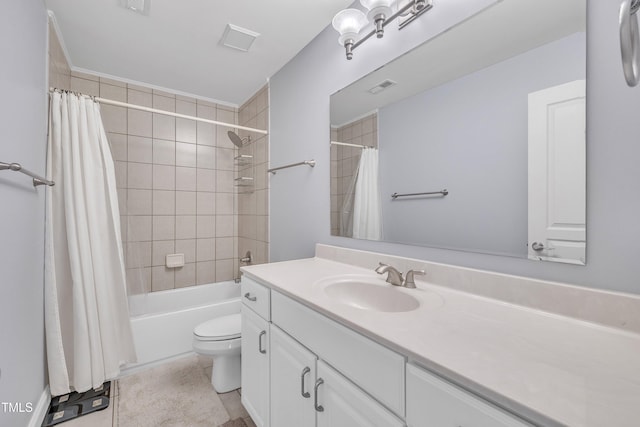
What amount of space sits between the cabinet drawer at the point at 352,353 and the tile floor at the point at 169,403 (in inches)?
35.2

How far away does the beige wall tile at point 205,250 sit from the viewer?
2773mm

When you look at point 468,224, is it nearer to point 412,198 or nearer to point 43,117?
point 412,198

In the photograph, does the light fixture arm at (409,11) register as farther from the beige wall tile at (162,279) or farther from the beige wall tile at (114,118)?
the beige wall tile at (162,279)

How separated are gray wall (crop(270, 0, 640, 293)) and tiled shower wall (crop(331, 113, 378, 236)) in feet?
0.23

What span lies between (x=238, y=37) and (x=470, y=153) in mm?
1647

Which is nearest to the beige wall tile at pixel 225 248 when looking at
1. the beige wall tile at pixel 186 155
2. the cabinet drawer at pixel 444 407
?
the beige wall tile at pixel 186 155

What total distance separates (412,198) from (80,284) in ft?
6.50

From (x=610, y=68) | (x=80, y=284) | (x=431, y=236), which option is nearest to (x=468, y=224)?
(x=431, y=236)

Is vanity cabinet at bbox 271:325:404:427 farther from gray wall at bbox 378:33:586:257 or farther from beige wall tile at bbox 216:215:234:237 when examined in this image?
beige wall tile at bbox 216:215:234:237

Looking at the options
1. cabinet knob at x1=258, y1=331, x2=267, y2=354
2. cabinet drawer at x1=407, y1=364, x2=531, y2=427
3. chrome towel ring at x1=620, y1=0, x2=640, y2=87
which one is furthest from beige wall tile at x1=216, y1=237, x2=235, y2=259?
chrome towel ring at x1=620, y1=0, x2=640, y2=87

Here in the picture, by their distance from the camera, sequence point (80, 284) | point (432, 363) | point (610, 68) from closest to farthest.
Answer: point (432, 363), point (610, 68), point (80, 284)

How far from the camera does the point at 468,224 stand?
106 centimetres

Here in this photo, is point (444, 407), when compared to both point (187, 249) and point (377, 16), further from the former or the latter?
point (187, 249)

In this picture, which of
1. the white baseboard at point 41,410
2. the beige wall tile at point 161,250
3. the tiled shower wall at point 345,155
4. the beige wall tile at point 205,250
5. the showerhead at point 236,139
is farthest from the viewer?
the beige wall tile at point 205,250
